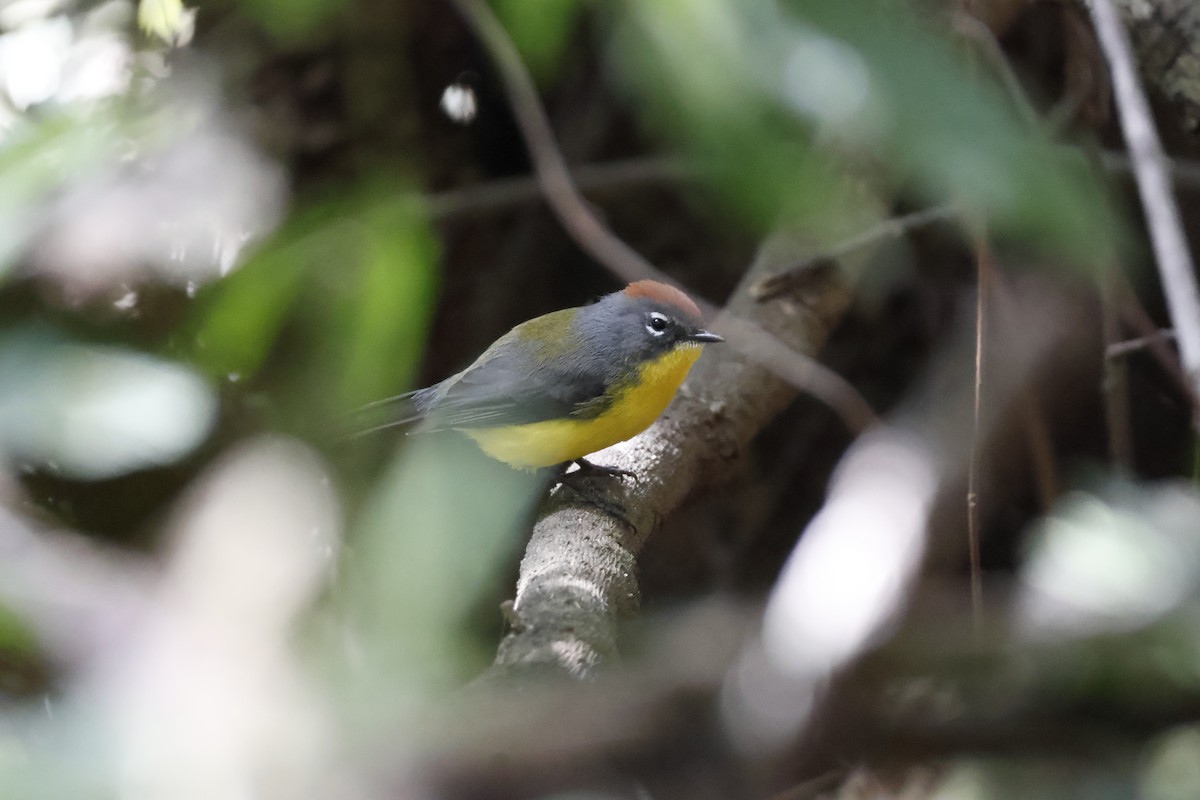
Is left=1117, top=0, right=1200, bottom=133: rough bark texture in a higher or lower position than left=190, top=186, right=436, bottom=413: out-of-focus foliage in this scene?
higher

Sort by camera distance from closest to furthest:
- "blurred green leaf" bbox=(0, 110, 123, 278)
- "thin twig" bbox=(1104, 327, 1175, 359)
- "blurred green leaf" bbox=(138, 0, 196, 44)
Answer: "blurred green leaf" bbox=(0, 110, 123, 278)
"thin twig" bbox=(1104, 327, 1175, 359)
"blurred green leaf" bbox=(138, 0, 196, 44)

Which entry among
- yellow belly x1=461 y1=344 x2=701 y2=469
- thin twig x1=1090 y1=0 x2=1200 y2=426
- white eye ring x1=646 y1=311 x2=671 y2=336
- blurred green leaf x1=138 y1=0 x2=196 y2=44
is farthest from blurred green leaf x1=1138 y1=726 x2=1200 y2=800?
blurred green leaf x1=138 y1=0 x2=196 y2=44

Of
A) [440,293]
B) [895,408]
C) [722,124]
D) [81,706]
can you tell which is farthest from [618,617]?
[895,408]

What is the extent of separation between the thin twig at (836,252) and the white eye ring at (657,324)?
0.64m

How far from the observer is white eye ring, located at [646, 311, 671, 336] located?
2.88 meters

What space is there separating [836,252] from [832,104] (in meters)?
1.94

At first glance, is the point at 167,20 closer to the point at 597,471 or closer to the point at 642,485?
the point at 597,471

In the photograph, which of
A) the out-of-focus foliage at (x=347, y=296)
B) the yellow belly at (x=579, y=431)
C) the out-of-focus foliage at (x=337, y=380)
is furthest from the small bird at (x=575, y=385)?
the out-of-focus foliage at (x=347, y=296)

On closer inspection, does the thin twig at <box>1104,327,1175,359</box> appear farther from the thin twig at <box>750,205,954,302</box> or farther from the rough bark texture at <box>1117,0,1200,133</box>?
the rough bark texture at <box>1117,0,1200,133</box>

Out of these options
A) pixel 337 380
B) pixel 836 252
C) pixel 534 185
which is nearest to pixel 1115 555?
pixel 337 380

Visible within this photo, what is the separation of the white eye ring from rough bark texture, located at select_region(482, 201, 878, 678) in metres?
0.32

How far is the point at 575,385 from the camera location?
2.83m

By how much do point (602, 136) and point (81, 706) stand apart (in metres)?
3.68

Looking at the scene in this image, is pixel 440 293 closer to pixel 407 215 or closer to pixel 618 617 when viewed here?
pixel 407 215
